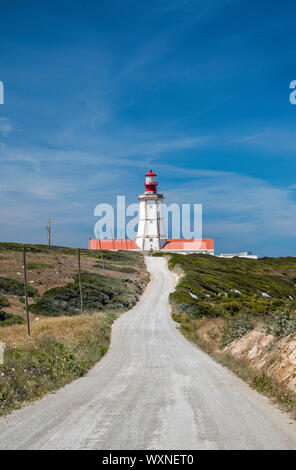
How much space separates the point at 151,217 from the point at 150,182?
28.2 feet

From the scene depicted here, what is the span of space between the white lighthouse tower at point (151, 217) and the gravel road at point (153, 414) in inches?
3332

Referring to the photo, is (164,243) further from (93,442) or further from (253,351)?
(93,442)

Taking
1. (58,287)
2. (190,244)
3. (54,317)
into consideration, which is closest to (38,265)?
(58,287)

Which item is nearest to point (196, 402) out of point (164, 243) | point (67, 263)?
point (67, 263)

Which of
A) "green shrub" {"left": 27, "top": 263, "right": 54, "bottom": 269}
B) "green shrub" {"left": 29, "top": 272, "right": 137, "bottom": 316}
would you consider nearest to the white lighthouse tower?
"green shrub" {"left": 27, "top": 263, "right": 54, "bottom": 269}

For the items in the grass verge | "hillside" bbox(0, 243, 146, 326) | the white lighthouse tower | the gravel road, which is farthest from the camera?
the white lighthouse tower

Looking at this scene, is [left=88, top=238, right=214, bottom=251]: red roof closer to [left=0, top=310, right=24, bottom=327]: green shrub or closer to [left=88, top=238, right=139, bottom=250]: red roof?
[left=88, top=238, right=139, bottom=250]: red roof

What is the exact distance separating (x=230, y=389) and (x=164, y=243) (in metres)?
94.0

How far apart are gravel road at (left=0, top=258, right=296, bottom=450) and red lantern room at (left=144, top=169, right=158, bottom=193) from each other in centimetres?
8509

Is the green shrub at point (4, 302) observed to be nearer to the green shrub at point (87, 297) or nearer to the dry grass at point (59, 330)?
the green shrub at point (87, 297)

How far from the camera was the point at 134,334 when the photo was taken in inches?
1072

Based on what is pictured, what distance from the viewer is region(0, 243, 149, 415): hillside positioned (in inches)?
478

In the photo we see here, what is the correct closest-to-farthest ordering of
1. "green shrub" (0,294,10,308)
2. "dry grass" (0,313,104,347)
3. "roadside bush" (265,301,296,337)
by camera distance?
1. "roadside bush" (265,301,296,337)
2. "dry grass" (0,313,104,347)
3. "green shrub" (0,294,10,308)

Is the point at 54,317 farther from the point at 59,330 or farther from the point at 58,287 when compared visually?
the point at 59,330
